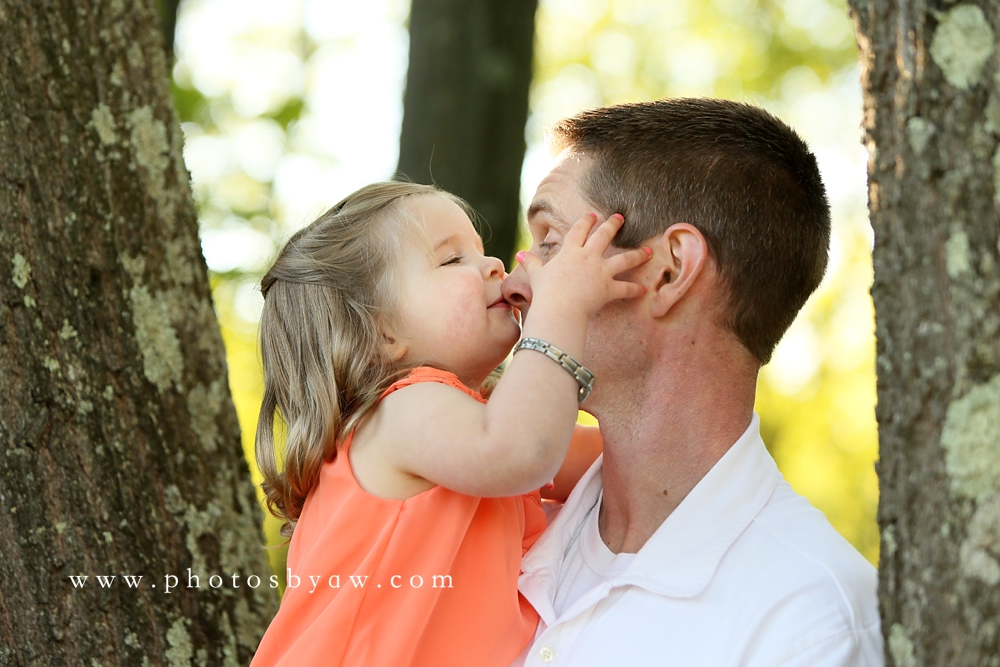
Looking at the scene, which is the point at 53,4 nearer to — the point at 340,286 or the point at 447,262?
the point at 340,286

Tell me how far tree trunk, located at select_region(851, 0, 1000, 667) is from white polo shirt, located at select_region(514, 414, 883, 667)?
34cm

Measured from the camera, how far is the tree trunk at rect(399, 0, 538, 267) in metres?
4.82

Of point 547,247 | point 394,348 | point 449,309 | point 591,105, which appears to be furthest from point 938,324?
point 591,105

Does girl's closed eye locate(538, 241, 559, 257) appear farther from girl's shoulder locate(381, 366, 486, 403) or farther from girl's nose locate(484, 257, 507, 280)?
girl's shoulder locate(381, 366, 486, 403)

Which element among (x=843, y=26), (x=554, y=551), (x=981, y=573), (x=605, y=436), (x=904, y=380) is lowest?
(x=554, y=551)

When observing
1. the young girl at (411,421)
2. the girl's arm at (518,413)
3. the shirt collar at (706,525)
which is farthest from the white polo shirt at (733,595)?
the girl's arm at (518,413)

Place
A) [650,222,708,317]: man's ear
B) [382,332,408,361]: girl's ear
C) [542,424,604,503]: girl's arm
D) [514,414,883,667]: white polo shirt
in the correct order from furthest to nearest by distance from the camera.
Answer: [542,424,604,503]: girl's arm
[382,332,408,361]: girl's ear
[650,222,708,317]: man's ear
[514,414,883,667]: white polo shirt

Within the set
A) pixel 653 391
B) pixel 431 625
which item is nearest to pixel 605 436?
pixel 653 391

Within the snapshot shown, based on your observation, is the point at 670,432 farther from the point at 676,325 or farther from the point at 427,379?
the point at 427,379

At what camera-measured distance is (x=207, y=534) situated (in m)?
2.60

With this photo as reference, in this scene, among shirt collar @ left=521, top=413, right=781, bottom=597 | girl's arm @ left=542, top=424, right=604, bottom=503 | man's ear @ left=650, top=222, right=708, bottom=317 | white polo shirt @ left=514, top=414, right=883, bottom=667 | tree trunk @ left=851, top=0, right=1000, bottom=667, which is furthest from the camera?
girl's arm @ left=542, top=424, right=604, bottom=503

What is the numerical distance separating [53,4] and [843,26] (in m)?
12.9

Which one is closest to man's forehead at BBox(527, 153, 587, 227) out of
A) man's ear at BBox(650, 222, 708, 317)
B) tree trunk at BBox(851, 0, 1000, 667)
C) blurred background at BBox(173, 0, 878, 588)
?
man's ear at BBox(650, 222, 708, 317)

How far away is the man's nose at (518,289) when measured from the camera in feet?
7.89
